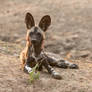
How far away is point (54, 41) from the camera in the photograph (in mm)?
12844

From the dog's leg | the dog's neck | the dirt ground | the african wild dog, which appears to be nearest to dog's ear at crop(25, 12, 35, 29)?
the african wild dog

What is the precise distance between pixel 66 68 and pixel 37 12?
774 cm

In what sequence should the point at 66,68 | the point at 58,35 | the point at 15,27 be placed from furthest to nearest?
the point at 15,27
the point at 58,35
the point at 66,68

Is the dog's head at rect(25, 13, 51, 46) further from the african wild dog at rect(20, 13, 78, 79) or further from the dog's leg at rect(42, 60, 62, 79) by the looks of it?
the dog's leg at rect(42, 60, 62, 79)

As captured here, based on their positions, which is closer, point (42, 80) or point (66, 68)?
point (42, 80)

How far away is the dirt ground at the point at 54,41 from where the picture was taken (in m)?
6.59

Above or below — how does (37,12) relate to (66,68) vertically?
above

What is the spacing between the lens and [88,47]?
12.3 metres

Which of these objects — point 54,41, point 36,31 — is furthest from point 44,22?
point 54,41

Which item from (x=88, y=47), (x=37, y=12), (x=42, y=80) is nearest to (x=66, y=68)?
(x=42, y=80)

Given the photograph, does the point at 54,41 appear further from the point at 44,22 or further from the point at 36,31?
the point at 36,31

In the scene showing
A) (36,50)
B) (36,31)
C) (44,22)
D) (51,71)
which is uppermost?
(44,22)

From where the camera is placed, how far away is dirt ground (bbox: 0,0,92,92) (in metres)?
6.59

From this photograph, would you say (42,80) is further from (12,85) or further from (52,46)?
(52,46)
